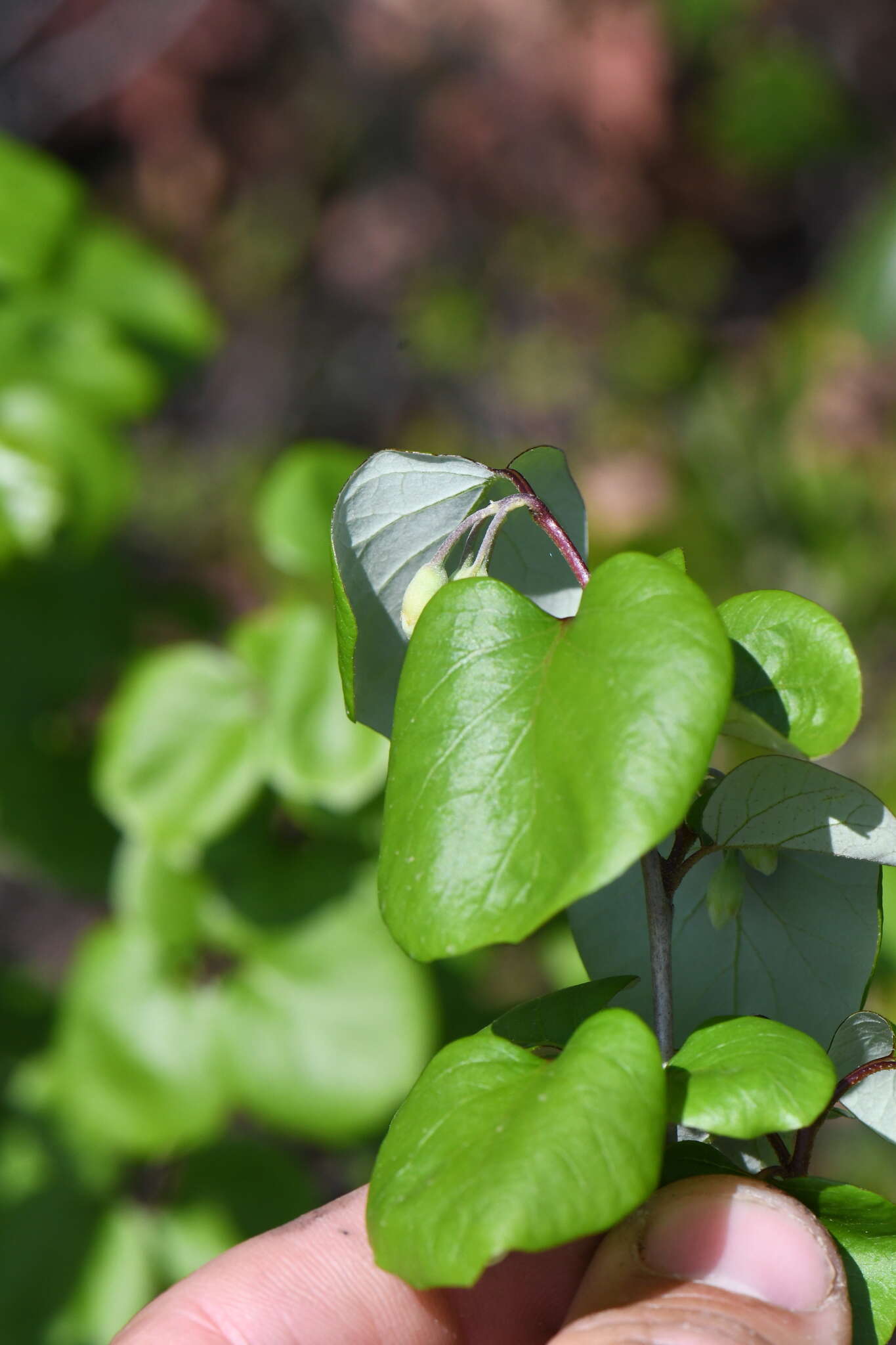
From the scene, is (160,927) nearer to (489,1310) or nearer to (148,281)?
(489,1310)

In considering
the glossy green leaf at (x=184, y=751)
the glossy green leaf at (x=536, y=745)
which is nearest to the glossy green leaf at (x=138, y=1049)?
the glossy green leaf at (x=184, y=751)

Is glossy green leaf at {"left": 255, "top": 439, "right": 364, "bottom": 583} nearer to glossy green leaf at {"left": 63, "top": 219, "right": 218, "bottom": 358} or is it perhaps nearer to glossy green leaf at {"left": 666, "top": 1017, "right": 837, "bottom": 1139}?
glossy green leaf at {"left": 63, "top": 219, "right": 218, "bottom": 358}

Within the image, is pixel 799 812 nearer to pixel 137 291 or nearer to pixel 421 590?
pixel 421 590

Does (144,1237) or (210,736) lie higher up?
(210,736)

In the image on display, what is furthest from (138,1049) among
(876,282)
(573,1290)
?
(876,282)

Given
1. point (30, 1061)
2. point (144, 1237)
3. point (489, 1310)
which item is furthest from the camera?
point (30, 1061)

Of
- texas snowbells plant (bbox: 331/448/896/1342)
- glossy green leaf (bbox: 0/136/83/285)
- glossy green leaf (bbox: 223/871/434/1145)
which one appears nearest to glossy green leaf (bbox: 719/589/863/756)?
texas snowbells plant (bbox: 331/448/896/1342)

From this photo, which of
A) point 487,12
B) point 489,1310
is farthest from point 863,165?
point 489,1310
